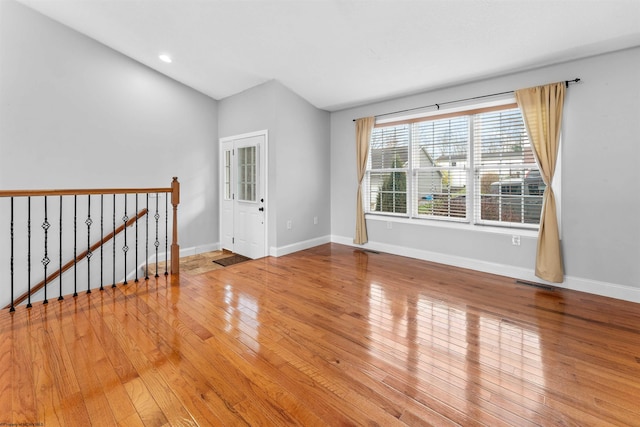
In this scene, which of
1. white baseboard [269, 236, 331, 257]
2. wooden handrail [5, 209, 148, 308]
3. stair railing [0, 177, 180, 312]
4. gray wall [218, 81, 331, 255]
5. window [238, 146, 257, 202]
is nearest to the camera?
stair railing [0, 177, 180, 312]

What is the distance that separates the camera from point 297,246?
5168 millimetres

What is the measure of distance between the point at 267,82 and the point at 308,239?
270 cm

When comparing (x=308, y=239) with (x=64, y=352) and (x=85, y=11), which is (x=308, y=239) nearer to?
(x=64, y=352)

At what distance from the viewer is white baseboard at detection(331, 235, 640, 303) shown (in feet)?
10.1

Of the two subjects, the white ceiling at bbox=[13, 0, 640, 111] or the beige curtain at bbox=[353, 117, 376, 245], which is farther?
the beige curtain at bbox=[353, 117, 376, 245]

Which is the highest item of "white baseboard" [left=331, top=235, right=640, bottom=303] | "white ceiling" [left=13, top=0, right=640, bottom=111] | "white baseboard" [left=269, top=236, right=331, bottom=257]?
"white ceiling" [left=13, top=0, right=640, bottom=111]

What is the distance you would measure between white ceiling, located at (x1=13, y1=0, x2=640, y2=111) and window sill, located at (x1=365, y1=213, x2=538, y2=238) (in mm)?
1940

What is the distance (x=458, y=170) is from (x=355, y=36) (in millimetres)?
2279

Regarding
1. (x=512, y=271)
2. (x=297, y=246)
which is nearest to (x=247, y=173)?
(x=297, y=246)

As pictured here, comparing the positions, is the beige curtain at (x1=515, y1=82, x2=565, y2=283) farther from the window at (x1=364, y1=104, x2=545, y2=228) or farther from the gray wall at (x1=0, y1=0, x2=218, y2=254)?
the gray wall at (x1=0, y1=0, x2=218, y2=254)

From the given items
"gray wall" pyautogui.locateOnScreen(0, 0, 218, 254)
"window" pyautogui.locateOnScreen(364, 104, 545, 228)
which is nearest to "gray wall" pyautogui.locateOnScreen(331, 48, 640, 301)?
"window" pyautogui.locateOnScreen(364, 104, 545, 228)

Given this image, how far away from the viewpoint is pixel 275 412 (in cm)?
156

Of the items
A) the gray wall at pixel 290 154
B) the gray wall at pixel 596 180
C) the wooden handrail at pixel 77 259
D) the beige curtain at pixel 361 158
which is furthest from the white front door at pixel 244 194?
the gray wall at pixel 596 180

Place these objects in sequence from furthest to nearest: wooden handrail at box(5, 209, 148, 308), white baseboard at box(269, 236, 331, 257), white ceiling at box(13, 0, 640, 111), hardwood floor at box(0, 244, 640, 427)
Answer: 1. white baseboard at box(269, 236, 331, 257)
2. wooden handrail at box(5, 209, 148, 308)
3. white ceiling at box(13, 0, 640, 111)
4. hardwood floor at box(0, 244, 640, 427)
